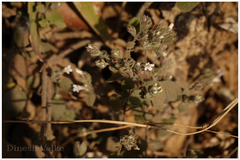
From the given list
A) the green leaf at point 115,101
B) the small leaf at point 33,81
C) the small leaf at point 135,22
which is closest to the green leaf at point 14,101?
the small leaf at point 33,81

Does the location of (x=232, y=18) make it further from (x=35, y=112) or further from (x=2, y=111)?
(x=2, y=111)

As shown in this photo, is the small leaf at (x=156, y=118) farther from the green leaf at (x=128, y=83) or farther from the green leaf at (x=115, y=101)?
the green leaf at (x=128, y=83)

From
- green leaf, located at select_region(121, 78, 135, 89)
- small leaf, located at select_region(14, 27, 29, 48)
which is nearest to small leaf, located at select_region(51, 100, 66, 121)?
small leaf, located at select_region(14, 27, 29, 48)

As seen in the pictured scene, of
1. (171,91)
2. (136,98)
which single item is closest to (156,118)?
(171,91)

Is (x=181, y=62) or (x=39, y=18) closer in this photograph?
(x=39, y=18)

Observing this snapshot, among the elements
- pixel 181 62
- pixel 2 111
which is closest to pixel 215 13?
pixel 181 62

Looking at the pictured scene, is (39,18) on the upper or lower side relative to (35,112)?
upper

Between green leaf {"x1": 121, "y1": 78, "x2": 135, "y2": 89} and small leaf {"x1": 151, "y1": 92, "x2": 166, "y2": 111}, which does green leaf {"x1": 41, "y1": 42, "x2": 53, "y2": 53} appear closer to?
green leaf {"x1": 121, "y1": 78, "x2": 135, "y2": 89}
